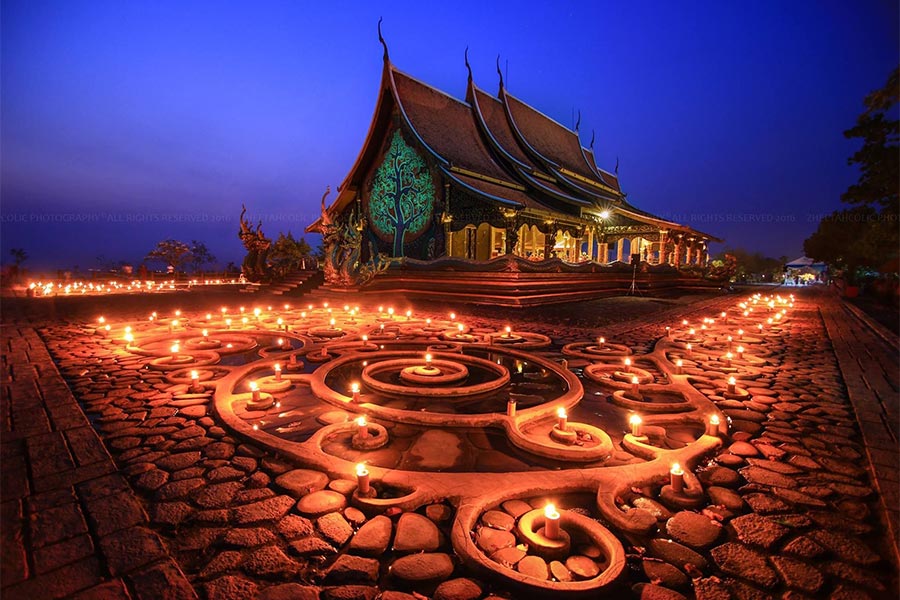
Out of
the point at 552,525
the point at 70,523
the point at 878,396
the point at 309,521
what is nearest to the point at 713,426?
the point at 552,525

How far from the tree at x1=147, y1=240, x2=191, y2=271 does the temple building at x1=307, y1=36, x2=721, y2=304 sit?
72.7ft

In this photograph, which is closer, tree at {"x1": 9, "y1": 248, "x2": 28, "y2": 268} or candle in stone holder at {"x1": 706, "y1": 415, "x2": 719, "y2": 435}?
candle in stone holder at {"x1": 706, "y1": 415, "x2": 719, "y2": 435}

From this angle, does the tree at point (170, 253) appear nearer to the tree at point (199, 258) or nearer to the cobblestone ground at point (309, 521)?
the tree at point (199, 258)

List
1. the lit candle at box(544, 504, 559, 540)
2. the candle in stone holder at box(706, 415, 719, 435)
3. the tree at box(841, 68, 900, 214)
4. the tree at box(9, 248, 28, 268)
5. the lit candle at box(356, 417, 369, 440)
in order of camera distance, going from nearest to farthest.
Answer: the lit candle at box(544, 504, 559, 540)
the lit candle at box(356, 417, 369, 440)
the candle in stone holder at box(706, 415, 719, 435)
the tree at box(841, 68, 900, 214)
the tree at box(9, 248, 28, 268)

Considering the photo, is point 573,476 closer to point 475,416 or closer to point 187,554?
point 475,416

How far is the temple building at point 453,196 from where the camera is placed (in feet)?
57.1

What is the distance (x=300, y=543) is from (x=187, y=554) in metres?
0.56

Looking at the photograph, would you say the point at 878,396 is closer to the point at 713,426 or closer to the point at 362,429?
the point at 713,426

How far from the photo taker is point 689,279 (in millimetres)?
25219

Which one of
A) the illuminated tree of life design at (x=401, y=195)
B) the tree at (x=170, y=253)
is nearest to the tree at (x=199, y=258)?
the tree at (x=170, y=253)

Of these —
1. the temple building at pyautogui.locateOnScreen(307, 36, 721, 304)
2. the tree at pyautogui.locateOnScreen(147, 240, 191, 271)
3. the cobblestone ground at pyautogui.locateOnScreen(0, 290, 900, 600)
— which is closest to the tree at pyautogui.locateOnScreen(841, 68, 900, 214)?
the temple building at pyautogui.locateOnScreen(307, 36, 721, 304)

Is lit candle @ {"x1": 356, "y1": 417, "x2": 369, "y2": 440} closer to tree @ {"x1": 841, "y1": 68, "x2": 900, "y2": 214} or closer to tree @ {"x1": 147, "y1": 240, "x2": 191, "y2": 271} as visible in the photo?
tree @ {"x1": 841, "y1": 68, "x2": 900, "y2": 214}

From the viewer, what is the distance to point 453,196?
1864 centimetres

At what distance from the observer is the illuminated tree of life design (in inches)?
777
